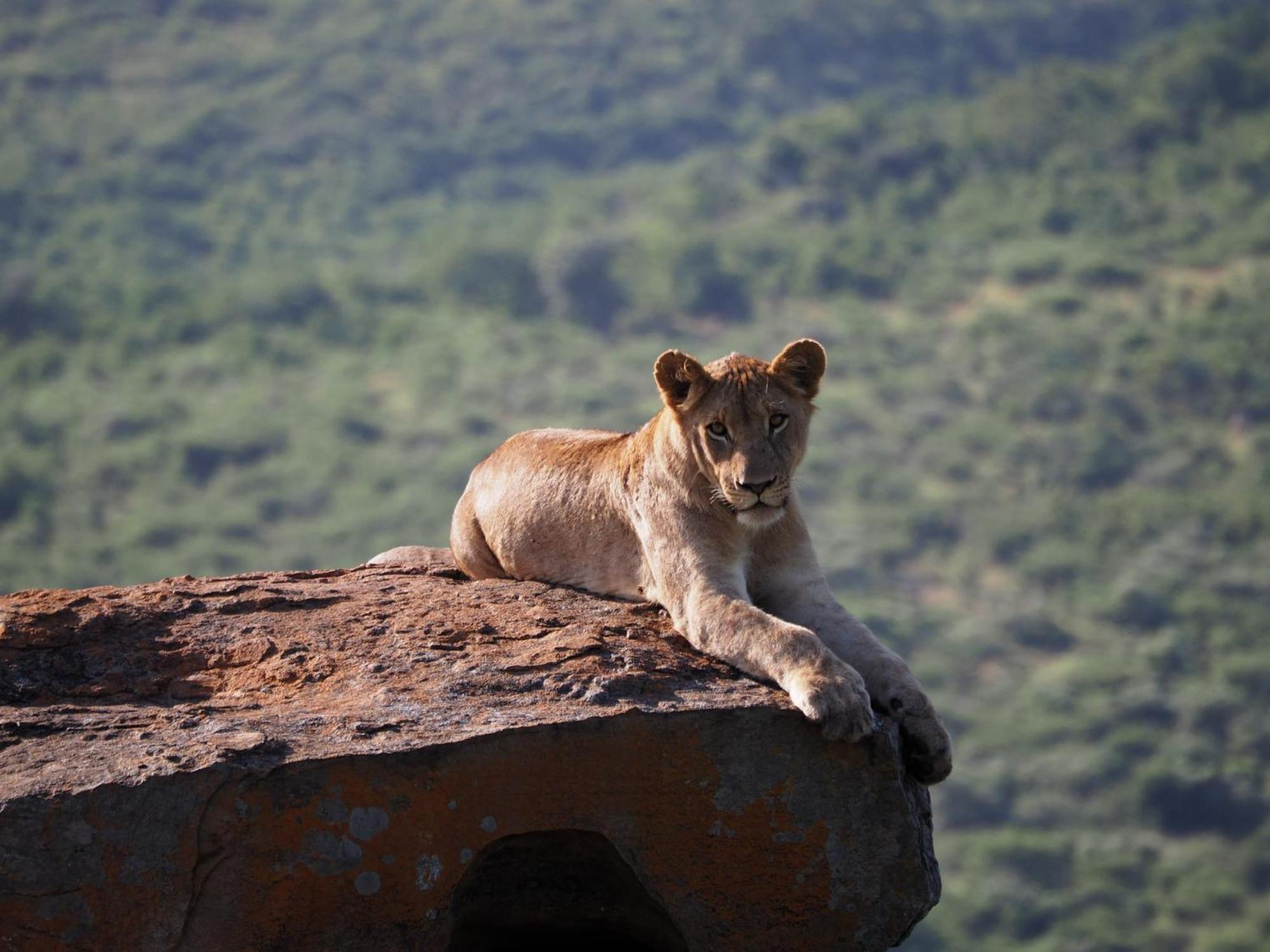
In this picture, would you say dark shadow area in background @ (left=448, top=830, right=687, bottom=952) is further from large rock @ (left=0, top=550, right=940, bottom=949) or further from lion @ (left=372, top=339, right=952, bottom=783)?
lion @ (left=372, top=339, right=952, bottom=783)

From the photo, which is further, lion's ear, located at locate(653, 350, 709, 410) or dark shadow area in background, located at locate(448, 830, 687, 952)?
lion's ear, located at locate(653, 350, 709, 410)

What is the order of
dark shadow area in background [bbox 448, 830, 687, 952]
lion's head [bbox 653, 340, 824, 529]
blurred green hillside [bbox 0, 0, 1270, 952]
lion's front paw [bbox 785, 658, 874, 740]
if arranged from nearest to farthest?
lion's front paw [bbox 785, 658, 874, 740] < dark shadow area in background [bbox 448, 830, 687, 952] < lion's head [bbox 653, 340, 824, 529] < blurred green hillside [bbox 0, 0, 1270, 952]

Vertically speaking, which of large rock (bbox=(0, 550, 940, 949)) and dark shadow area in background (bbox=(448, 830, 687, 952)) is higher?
large rock (bbox=(0, 550, 940, 949))

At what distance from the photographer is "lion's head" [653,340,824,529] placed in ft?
31.9

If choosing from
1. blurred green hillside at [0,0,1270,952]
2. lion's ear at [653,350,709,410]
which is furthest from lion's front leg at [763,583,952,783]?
blurred green hillside at [0,0,1270,952]

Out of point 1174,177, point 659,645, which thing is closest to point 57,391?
point 1174,177

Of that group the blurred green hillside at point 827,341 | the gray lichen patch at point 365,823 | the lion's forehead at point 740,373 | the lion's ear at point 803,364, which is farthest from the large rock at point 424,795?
the blurred green hillside at point 827,341

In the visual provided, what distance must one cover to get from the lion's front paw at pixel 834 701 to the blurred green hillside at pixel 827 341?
65594 mm

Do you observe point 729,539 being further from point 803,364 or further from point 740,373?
point 803,364

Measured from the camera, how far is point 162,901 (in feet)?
27.1

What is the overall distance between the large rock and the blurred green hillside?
65.4 meters

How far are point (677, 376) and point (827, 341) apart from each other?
5067 inches

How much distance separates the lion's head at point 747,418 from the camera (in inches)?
383

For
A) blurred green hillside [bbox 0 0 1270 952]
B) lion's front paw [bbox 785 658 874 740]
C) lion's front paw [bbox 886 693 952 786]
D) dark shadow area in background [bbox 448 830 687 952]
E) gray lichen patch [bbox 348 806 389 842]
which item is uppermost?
lion's front paw [bbox 785 658 874 740]
